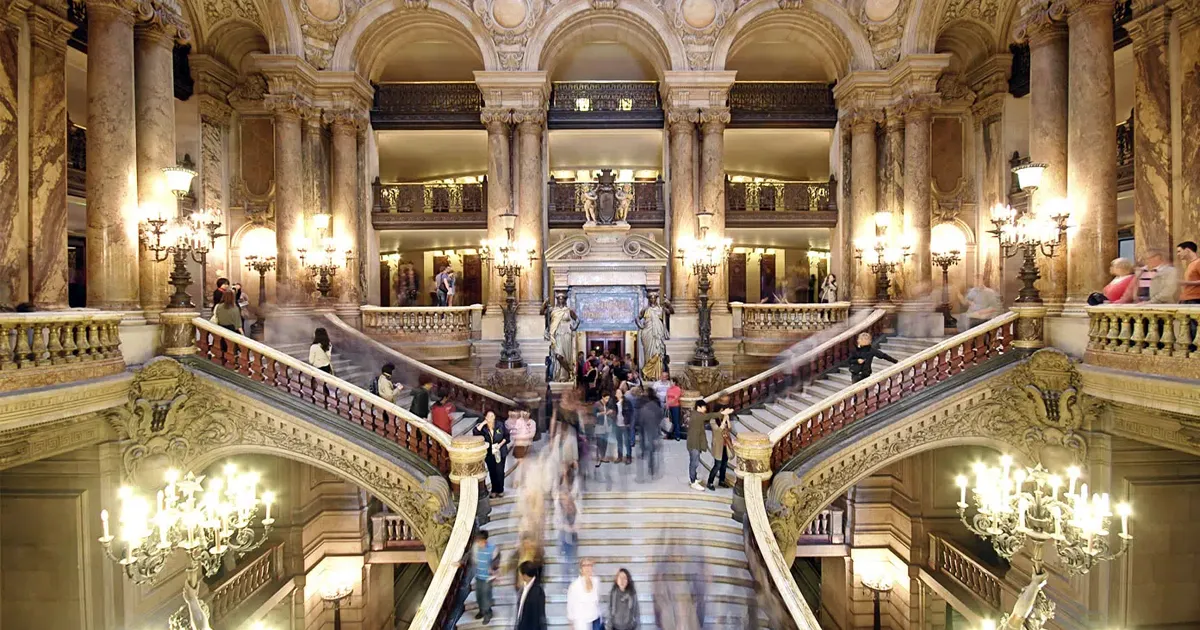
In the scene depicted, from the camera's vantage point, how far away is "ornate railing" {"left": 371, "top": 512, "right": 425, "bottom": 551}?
13148 mm

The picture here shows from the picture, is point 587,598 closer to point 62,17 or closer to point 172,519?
point 172,519

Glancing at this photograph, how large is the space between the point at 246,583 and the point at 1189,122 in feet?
56.4

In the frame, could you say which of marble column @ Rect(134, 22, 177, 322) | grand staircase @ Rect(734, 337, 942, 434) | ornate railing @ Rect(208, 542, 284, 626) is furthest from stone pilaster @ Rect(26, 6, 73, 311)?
grand staircase @ Rect(734, 337, 942, 434)

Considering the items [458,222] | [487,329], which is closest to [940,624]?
[487,329]

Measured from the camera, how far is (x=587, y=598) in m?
5.46

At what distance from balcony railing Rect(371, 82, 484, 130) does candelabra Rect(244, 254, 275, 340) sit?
16.4ft

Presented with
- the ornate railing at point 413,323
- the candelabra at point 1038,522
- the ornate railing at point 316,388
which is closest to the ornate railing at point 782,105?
the ornate railing at point 413,323

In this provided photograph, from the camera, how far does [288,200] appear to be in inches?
550

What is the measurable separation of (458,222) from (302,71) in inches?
204

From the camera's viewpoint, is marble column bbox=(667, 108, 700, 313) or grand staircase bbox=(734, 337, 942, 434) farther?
marble column bbox=(667, 108, 700, 313)

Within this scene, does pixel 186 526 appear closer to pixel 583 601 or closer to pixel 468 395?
pixel 583 601

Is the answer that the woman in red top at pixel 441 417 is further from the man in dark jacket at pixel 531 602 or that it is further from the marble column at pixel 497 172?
the marble column at pixel 497 172

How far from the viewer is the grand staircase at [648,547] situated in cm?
711

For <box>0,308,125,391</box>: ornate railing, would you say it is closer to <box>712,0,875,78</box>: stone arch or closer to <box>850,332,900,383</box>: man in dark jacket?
<box>850,332,900,383</box>: man in dark jacket
